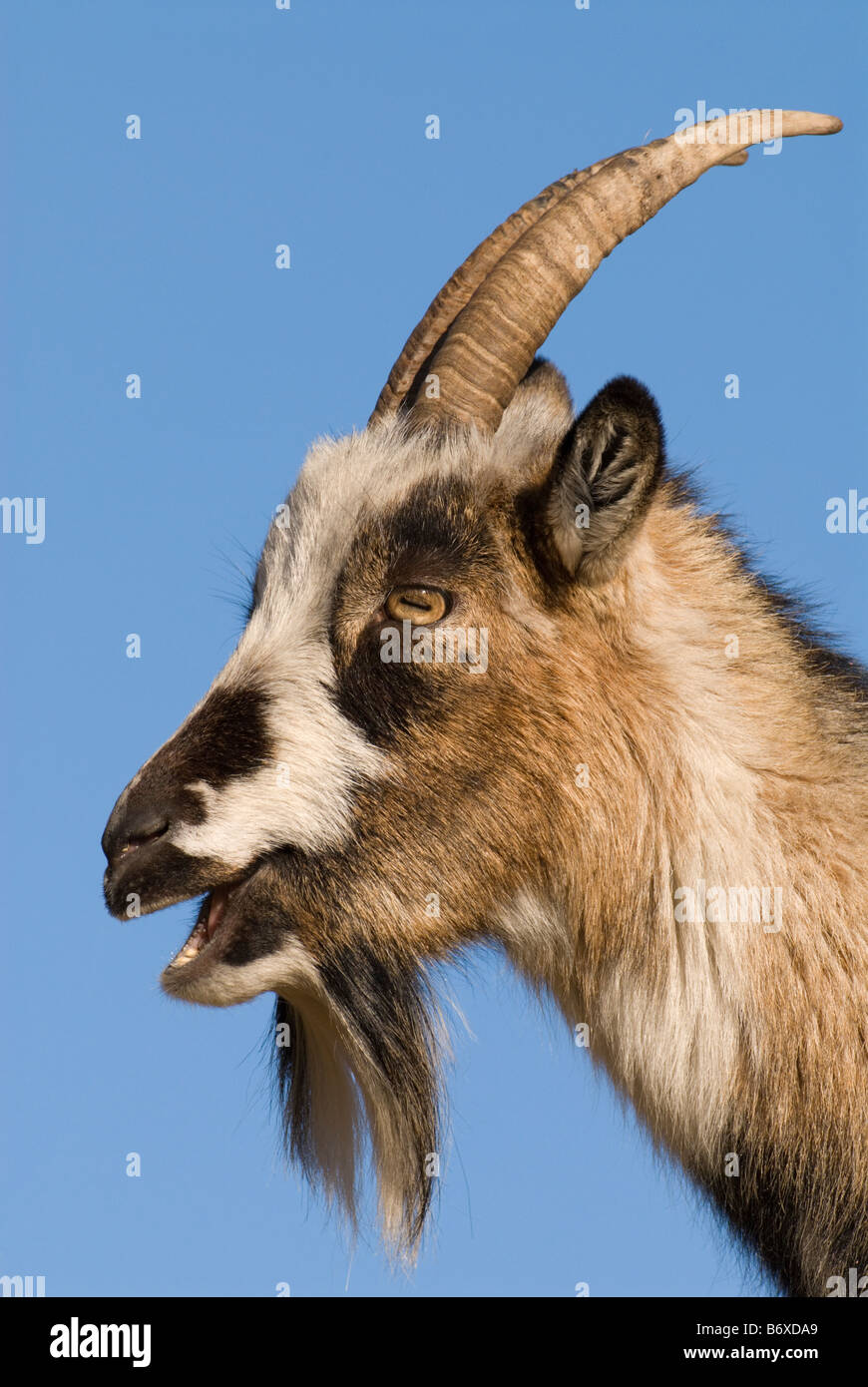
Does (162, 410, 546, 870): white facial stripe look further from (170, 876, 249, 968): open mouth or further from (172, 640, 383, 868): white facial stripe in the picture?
(170, 876, 249, 968): open mouth

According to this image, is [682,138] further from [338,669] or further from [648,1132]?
[648,1132]

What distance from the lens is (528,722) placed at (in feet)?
17.1

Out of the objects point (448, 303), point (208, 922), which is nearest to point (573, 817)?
point (208, 922)

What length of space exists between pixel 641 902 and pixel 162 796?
144cm

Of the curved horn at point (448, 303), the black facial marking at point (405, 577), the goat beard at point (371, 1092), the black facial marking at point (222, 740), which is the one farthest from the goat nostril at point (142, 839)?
the curved horn at point (448, 303)

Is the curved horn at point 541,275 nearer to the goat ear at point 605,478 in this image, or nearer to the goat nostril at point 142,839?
the goat ear at point 605,478

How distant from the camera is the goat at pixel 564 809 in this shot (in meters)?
4.99

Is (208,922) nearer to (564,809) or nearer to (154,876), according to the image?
(154,876)

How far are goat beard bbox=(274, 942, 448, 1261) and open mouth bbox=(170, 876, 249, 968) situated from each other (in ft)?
1.30

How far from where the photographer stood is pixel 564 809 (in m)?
5.19

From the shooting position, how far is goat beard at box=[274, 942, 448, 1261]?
18.0ft

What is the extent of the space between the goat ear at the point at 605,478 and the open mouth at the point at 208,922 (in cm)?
142

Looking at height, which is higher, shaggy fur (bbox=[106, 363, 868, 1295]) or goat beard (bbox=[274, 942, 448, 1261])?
shaggy fur (bbox=[106, 363, 868, 1295])

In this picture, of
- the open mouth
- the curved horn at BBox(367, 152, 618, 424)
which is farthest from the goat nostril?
the curved horn at BBox(367, 152, 618, 424)
